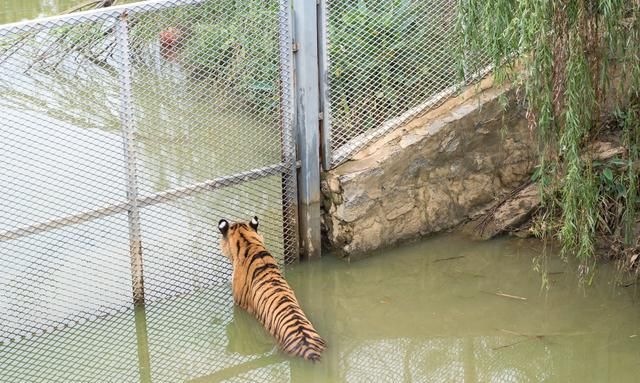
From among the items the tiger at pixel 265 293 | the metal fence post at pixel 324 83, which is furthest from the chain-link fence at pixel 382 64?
the tiger at pixel 265 293

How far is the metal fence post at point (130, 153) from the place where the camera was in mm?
5543

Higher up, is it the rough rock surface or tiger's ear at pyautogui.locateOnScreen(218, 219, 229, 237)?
the rough rock surface

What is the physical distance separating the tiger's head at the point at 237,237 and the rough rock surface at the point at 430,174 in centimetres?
63

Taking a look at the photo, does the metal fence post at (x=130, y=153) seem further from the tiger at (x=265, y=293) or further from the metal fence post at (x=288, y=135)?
the metal fence post at (x=288, y=135)

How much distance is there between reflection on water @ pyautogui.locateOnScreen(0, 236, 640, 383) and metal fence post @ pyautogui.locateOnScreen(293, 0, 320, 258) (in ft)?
0.90

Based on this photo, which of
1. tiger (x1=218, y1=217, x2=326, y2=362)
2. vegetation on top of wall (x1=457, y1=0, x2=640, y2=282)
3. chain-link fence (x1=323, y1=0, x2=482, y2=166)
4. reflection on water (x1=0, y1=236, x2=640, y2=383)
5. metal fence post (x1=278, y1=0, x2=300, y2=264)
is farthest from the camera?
chain-link fence (x1=323, y1=0, x2=482, y2=166)

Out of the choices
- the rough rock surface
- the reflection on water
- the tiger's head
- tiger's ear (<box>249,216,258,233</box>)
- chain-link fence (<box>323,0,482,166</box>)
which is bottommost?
the reflection on water

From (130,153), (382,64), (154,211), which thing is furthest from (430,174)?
(130,153)

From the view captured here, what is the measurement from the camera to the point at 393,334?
5.93 meters

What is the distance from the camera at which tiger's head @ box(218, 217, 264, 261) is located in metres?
6.07

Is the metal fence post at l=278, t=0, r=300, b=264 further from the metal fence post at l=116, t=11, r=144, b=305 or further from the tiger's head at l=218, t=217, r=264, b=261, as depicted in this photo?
the metal fence post at l=116, t=11, r=144, b=305

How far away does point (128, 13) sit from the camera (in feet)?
18.3

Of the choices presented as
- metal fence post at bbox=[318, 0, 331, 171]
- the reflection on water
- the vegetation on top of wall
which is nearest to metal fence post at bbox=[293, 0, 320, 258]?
metal fence post at bbox=[318, 0, 331, 171]

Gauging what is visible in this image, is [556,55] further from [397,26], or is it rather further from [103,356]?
[103,356]
